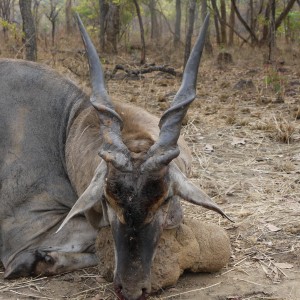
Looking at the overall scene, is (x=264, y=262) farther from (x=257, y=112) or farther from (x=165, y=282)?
(x=257, y=112)

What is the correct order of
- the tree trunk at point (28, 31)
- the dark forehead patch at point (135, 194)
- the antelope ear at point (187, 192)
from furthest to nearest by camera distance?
1. the tree trunk at point (28, 31)
2. the antelope ear at point (187, 192)
3. the dark forehead patch at point (135, 194)

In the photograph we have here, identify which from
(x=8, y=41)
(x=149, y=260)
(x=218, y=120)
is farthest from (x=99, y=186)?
(x=8, y=41)

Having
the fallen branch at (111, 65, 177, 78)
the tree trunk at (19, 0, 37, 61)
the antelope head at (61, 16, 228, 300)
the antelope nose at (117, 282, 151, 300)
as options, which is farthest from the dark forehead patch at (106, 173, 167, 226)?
the fallen branch at (111, 65, 177, 78)

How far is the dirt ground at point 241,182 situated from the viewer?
4242 mm

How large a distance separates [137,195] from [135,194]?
1cm

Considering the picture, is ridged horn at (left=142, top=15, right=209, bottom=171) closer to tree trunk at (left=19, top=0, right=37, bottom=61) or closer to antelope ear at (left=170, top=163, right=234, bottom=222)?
antelope ear at (left=170, top=163, right=234, bottom=222)

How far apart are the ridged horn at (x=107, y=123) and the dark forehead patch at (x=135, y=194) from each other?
79 millimetres

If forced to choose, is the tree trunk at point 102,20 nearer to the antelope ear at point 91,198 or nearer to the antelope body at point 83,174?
the antelope body at point 83,174

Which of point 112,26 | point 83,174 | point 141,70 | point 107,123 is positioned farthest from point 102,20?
point 107,123

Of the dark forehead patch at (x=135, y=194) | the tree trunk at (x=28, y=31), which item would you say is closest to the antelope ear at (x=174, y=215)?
the dark forehead patch at (x=135, y=194)

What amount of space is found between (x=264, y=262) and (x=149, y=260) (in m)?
1.34

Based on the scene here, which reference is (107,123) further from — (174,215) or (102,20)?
(102,20)

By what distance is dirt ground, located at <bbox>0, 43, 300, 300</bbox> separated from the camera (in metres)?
4.24

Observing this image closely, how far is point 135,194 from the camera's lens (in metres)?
3.48
